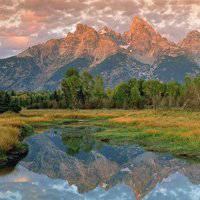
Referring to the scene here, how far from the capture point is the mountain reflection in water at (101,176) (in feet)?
82.2

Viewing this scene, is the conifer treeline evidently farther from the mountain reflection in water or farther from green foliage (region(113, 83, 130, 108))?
the mountain reflection in water

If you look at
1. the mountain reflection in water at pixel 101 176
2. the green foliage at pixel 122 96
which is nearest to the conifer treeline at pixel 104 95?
the green foliage at pixel 122 96

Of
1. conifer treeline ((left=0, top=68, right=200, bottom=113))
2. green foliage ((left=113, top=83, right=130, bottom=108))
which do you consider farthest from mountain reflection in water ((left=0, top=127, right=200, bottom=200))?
green foliage ((left=113, top=83, right=130, bottom=108))

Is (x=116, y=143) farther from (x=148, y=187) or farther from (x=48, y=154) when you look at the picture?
(x=148, y=187)

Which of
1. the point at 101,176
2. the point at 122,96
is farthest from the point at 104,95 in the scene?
the point at 101,176

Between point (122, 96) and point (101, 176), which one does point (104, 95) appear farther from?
point (101, 176)

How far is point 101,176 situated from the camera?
31.1 metres

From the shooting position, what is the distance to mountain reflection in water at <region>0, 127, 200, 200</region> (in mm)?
25062

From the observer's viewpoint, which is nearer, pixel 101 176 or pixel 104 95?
pixel 101 176

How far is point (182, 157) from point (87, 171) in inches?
400

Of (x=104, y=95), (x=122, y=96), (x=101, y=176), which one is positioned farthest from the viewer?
(x=104, y=95)

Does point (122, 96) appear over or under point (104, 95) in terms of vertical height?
over

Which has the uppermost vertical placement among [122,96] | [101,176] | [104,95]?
[101,176]

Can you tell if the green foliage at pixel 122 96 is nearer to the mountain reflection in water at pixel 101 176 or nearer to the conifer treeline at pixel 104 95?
the conifer treeline at pixel 104 95
